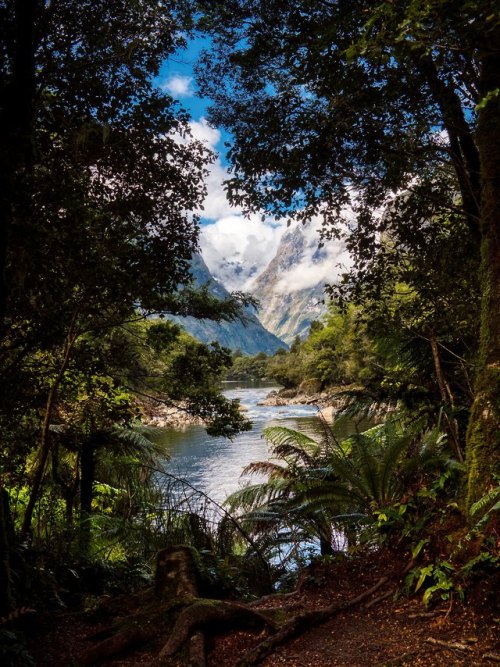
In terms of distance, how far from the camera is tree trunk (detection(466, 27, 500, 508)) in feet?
10.0

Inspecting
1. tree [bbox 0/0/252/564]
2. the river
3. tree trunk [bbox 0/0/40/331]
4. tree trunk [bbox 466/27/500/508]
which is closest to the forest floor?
tree trunk [bbox 466/27/500/508]

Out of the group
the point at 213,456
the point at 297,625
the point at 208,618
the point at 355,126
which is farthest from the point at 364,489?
the point at 213,456

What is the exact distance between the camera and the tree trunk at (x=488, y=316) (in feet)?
10.0

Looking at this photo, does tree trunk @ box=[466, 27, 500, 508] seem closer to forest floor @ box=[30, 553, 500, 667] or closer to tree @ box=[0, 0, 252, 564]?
forest floor @ box=[30, 553, 500, 667]

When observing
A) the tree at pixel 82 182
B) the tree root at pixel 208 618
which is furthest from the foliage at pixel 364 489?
the tree at pixel 82 182

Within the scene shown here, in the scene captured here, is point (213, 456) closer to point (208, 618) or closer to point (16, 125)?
point (208, 618)

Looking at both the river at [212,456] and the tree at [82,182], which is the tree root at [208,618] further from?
the river at [212,456]

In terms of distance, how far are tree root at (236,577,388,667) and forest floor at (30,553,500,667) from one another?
32 millimetres

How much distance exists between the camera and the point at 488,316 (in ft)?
11.0

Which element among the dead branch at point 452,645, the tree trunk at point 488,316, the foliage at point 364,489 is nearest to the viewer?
the dead branch at point 452,645

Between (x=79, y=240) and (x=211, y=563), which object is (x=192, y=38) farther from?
(x=211, y=563)

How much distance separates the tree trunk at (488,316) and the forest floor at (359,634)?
75 cm

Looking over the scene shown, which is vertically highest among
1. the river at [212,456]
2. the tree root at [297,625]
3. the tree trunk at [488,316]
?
the tree trunk at [488,316]

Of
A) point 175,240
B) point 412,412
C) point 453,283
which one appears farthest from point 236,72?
point 412,412
